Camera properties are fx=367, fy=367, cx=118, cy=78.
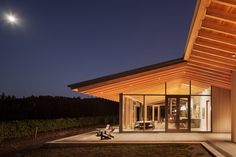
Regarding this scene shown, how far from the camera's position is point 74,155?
11.2 m

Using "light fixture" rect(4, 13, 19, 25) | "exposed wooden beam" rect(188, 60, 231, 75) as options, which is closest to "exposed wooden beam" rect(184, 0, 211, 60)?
"exposed wooden beam" rect(188, 60, 231, 75)

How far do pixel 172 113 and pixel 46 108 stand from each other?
10846 millimetres

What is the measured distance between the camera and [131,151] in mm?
12031

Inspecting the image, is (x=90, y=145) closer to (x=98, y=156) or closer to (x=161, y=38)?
(x=98, y=156)

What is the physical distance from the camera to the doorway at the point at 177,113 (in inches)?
784

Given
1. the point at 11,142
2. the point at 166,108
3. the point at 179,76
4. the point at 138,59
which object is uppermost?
the point at 138,59

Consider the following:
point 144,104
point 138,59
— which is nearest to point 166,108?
point 144,104

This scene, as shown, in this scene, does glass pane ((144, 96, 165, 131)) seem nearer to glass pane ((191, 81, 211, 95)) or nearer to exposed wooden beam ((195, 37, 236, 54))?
glass pane ((191, 81, 211, 95))

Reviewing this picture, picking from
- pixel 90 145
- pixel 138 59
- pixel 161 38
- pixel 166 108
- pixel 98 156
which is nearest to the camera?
pixel 98 156

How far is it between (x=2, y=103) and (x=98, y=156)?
1181 cm

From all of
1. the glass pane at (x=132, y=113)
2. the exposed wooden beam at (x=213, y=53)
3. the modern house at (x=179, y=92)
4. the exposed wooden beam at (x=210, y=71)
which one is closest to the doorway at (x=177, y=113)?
the modern house at (x=179, y=92)

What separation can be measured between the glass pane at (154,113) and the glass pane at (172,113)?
70cm

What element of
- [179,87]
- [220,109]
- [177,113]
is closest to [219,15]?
[177,113]

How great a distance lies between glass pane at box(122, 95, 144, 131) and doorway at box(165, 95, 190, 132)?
1.68 metres
